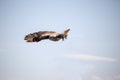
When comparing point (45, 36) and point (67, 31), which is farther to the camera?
point (67, 31)

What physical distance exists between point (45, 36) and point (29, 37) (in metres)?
1.00

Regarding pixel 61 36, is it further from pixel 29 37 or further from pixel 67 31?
pixel 29 37

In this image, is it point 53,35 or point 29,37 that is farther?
point 29,37

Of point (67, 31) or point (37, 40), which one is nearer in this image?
point (37, 40)

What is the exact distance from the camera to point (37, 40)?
4082mm

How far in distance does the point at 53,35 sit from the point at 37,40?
87 cm

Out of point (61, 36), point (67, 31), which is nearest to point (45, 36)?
point (61, 36)

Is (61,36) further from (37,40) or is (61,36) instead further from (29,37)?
(29,37)

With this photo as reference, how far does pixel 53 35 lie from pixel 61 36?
19.3 inches

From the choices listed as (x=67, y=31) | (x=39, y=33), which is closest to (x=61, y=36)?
(x=67, y=31)

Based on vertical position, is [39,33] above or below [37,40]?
above

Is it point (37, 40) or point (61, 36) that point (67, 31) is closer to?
point (61, 36)

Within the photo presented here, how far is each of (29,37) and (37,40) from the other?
561 mm

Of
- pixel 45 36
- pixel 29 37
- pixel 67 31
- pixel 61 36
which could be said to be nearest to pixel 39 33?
pixel 45 36
